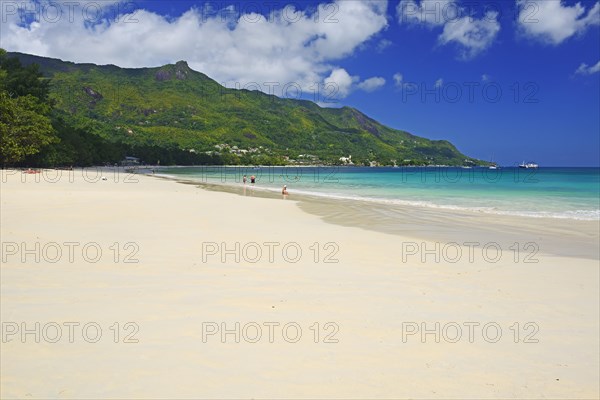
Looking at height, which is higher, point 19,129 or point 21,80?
point 21,80

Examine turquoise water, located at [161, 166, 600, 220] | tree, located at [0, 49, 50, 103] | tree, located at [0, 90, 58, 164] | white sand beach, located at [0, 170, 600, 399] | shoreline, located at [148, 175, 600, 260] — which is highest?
tree, located at [0, 49, 50, 103]

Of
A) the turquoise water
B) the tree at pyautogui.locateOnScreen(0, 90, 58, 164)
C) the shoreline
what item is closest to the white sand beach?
the shoreline

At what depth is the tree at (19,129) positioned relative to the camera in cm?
5372

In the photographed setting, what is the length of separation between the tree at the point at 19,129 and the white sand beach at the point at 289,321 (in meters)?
54.1

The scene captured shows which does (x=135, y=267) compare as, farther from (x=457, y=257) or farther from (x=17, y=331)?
(x=457, y=257)

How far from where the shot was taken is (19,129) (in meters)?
54.0

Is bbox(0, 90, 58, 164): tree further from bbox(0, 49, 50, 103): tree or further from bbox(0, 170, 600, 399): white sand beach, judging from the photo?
bbox(0, 170, 600, 399): white sand beach

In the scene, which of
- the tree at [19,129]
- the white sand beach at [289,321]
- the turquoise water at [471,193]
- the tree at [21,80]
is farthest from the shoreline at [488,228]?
the tree at [21,80]

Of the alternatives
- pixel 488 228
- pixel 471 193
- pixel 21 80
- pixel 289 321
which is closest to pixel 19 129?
pixel 21 80

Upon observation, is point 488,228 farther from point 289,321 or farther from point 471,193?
point 471,193

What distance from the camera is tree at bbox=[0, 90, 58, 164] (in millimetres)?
53719

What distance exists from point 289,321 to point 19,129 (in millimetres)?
62931

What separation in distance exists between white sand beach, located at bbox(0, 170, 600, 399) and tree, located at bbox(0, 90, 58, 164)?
54.1 metres

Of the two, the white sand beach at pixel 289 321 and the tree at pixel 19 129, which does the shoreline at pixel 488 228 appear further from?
the tree at pixel 19 129
